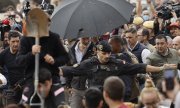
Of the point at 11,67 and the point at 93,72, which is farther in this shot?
the point at 11,67

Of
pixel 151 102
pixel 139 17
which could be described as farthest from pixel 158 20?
pixel 151 102

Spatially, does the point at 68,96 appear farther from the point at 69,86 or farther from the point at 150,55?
the point at 150,55

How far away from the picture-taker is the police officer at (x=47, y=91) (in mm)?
11352

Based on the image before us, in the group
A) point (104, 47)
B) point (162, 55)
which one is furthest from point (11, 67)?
point (162, 55)

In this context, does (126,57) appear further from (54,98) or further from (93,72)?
(54,98)

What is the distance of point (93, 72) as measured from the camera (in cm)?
1353

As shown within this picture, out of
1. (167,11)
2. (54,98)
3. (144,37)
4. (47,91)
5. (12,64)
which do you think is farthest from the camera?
(167,11)

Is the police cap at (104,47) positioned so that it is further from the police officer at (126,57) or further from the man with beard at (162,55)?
the man with beard at (162,55)


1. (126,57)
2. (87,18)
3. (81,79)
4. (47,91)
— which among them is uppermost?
(87,18)

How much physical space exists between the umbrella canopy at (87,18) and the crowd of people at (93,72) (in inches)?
10.0

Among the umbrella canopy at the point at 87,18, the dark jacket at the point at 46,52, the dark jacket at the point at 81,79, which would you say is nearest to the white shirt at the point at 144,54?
the dark jacket at the point at 81,79

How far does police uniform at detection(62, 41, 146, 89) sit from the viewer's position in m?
13.4

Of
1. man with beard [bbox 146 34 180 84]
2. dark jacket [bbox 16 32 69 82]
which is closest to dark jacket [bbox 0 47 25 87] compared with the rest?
man with beard [bbox 146 34 180 84]

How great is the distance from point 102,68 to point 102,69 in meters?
0.02
